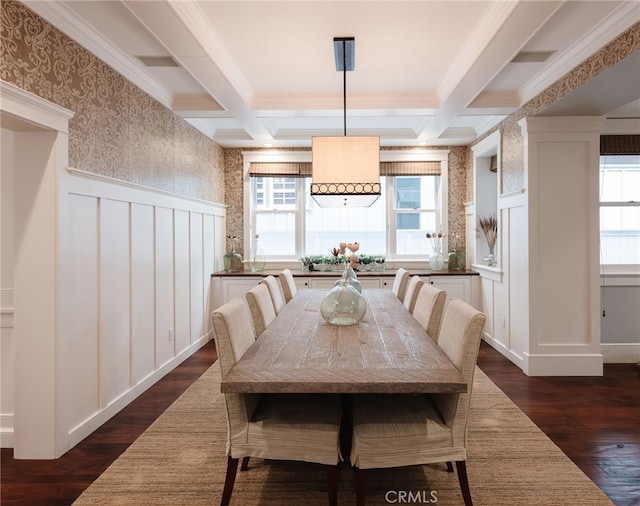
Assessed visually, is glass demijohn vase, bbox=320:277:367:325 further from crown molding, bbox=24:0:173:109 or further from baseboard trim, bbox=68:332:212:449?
crown molding, bbox=24:0:173:109

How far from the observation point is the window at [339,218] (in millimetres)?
5684

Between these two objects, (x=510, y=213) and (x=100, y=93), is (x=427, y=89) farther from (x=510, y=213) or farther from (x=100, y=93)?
(x=100, y=93)

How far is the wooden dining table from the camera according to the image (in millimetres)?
1568

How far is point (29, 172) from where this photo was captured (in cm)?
227

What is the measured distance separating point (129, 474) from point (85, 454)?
1.35 ft

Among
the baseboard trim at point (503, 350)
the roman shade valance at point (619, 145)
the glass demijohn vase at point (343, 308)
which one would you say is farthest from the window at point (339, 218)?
the glass demijohn vase at point (343, 308)

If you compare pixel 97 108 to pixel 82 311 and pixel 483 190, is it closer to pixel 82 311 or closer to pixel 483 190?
pixel 82 311

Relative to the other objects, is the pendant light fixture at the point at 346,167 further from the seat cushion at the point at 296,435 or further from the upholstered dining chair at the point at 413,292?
the seat cushion at the point at 296,435

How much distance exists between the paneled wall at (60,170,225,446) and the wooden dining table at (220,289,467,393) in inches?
47.7

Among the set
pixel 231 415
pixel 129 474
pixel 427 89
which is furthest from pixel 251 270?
pixel 231 415

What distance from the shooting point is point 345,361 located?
1773 millimetres

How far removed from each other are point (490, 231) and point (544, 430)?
9.14ft

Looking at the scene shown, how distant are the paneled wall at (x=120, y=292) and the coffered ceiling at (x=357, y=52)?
0.93 meters

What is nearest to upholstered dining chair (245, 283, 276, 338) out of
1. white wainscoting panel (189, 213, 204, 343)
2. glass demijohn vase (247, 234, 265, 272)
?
white wainscoting panel (189, 213, 204, 343)
